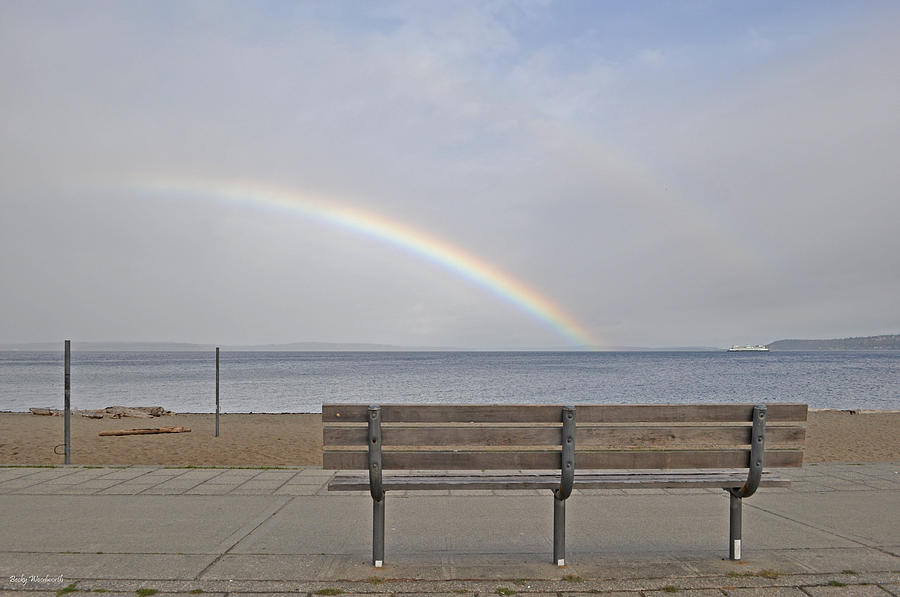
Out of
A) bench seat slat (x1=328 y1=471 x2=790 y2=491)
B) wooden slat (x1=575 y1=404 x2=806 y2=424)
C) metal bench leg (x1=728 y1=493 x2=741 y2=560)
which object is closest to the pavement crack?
bench seat slat (x1=328 y1=471 x2=790 y2=491)

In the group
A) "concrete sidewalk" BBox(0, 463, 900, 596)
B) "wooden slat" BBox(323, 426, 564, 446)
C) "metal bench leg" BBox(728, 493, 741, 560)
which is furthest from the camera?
"metal bench leg" BBox(728, 493, 741, 560)

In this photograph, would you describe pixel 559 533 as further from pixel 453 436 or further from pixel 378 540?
pixel 378 540

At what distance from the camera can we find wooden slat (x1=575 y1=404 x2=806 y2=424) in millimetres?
4137

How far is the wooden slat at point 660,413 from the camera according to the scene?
163 inches

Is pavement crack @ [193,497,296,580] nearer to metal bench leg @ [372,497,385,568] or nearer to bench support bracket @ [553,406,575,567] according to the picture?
metal bench leg @ [372,497,385,568]

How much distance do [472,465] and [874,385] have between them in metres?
56.0

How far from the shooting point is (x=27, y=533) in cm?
493

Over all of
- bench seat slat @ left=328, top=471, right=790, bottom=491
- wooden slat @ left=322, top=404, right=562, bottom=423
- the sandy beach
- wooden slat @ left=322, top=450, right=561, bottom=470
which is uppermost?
wooden slat @ left=322, top=404, right=562, bottom=423

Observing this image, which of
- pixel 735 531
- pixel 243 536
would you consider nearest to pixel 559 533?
pixel 735 531

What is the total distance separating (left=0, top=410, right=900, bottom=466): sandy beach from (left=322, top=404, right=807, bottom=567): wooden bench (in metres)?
5.88

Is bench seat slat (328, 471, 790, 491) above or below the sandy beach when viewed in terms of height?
above

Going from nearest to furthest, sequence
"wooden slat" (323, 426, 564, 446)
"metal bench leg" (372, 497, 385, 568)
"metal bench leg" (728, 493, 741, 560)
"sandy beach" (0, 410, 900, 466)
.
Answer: "wooden slat" (323, 426, 564, 446) → "metal bench leg" (372, 497, 385, 568) → "metal bench leg" (728, 493, 741, 560) → "sandy beach" (0, 410, 900, 466)

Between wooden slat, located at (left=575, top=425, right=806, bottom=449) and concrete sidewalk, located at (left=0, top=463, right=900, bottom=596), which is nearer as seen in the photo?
concrete sidewalk, located at (left=0, top=463, right=900, bottom=596)

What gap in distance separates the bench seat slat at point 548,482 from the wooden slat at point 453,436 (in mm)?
259
